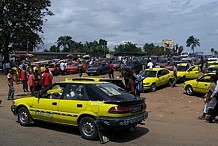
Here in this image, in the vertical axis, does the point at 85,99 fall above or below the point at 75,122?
above

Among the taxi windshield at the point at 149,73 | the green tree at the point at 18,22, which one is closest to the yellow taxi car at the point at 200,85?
the taxi windshield at the point at 149,73

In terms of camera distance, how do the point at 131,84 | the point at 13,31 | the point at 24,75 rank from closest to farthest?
the point at 131,84
the point at 24,75
the point at 13,31

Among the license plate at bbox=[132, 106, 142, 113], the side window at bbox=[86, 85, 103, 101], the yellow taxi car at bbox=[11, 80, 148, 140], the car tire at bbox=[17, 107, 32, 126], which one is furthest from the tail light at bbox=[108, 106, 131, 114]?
the car tire at bbox=[17, 107, 32, 126]

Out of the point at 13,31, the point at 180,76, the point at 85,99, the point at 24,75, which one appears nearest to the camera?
the point at 85,99

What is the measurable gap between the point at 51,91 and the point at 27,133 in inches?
54.3

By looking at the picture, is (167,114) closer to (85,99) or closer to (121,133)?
(121,133)

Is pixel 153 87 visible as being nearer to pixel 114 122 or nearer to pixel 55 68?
pixel 114 122

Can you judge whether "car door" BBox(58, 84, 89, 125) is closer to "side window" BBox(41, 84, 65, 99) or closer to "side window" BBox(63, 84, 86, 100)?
"side window" BBox(63, 84, 86, 100)

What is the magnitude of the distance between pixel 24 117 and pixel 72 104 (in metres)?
2.26

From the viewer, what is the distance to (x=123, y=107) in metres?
8.24

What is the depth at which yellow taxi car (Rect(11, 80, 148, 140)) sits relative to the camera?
821cm

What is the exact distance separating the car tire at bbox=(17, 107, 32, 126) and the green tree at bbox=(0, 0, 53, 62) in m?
38.3

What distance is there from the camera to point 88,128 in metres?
8.61

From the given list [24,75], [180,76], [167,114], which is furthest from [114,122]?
[180,76]
